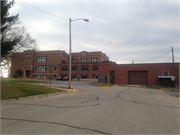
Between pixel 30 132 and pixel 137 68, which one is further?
pixel 137 68

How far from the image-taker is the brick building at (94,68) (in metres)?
34.1

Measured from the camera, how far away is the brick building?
34.1 metres

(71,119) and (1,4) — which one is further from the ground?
(1,4)

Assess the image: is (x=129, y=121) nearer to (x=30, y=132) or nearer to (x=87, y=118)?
(x=87, y=118)

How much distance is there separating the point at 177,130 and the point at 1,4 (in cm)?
1416

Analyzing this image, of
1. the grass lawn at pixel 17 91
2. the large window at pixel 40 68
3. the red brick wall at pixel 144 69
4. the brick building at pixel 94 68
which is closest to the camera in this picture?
the grass lawn at pixel 17 91

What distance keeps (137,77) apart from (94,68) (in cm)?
2421

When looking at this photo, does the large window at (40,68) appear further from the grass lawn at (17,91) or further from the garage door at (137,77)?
the grass lawn at (17,91)

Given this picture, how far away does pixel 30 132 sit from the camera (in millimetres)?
4684

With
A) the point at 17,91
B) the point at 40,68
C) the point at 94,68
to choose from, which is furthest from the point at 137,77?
the point at 40,68

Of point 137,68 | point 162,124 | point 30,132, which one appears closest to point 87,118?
point 30,132

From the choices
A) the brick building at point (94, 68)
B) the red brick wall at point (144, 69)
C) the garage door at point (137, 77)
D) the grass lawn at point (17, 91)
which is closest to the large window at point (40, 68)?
the brick building at point (94, 68)

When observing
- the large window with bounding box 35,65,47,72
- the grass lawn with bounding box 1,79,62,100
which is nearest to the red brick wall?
the grass lawn with bounding box 1,79,62,100

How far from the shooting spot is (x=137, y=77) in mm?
37750
